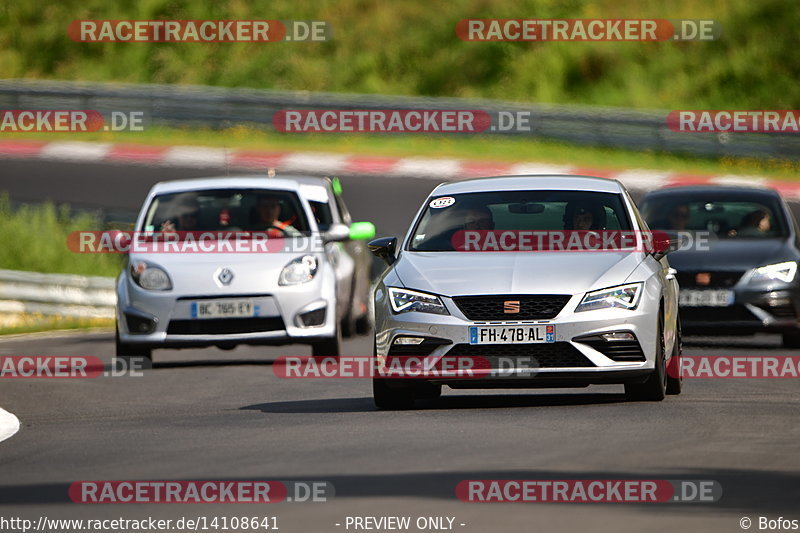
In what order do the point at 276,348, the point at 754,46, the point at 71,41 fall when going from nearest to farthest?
the point at 276,348
the point at 754,46
the point at 71,41

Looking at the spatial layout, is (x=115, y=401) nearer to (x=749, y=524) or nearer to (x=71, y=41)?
(x=749, y=524)

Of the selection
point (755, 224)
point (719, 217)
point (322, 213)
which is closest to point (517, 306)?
point (322, 213)

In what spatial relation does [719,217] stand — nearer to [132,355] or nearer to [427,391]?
[132,355]

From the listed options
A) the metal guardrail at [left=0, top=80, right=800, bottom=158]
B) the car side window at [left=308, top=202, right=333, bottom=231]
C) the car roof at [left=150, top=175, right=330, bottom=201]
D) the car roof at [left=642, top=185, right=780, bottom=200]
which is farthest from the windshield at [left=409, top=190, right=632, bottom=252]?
the metal guardrail at [left=0, top=80, right=800, bottom=158]

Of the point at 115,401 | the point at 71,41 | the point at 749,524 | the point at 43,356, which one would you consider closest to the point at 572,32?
the point at 71,41

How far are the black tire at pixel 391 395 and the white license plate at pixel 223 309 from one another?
3924 mm

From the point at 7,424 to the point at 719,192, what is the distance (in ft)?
29.5

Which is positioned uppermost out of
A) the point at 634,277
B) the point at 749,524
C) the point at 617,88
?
the point at 617,88

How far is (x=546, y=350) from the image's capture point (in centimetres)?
1082

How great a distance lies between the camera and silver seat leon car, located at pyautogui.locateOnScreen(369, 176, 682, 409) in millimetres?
10812

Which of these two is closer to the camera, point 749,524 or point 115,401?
point 749,524

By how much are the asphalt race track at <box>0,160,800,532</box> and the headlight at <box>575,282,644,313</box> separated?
63 cm

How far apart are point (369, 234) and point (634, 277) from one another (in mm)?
5507

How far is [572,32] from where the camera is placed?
1508 inches
